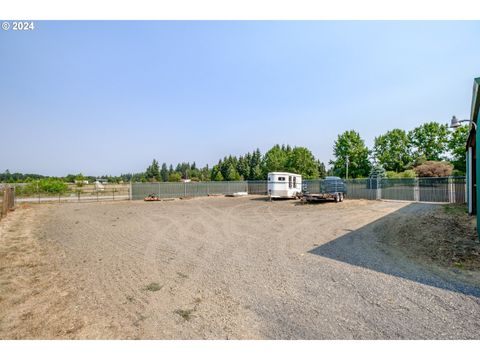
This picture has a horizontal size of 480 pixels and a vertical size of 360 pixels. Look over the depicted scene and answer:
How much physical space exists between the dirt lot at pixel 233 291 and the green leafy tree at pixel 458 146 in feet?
121

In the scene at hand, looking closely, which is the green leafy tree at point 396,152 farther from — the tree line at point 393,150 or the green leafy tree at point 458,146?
the green leafy tree at point 458,146

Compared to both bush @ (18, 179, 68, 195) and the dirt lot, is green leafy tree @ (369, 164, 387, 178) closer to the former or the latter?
the dirt lot

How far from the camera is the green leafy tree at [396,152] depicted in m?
45.2

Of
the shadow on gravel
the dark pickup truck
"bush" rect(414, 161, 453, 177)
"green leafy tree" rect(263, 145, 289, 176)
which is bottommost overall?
the shadow on gravel

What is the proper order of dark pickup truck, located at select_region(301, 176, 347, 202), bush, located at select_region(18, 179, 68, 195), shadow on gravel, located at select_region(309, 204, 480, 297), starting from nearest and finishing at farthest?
1. shadow on gravel, located at select_region(309, 204, 480, 297)
2. dark pickup truck, located at select_region(301, 176, 347, 202)
3. bush, located at select_region(18, 179, 68, 195)

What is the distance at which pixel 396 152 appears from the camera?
45844 mm

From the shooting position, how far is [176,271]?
479 cm

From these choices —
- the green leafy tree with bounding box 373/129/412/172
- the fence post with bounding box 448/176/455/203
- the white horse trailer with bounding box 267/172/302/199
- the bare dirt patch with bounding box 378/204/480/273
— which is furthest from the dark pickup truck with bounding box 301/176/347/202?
the green leafy tree with bounding box 373/129/412/172

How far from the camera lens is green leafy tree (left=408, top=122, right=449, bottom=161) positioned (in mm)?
42719

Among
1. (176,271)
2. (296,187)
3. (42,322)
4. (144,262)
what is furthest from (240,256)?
(296,187)

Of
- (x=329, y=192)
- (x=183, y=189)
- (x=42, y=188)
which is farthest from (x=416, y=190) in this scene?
(x=42, y=188)

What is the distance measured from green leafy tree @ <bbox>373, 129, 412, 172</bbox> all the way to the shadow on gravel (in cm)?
4421

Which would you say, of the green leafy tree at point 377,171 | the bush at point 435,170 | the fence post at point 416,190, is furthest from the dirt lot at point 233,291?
the green leafy tree at point 377,171
